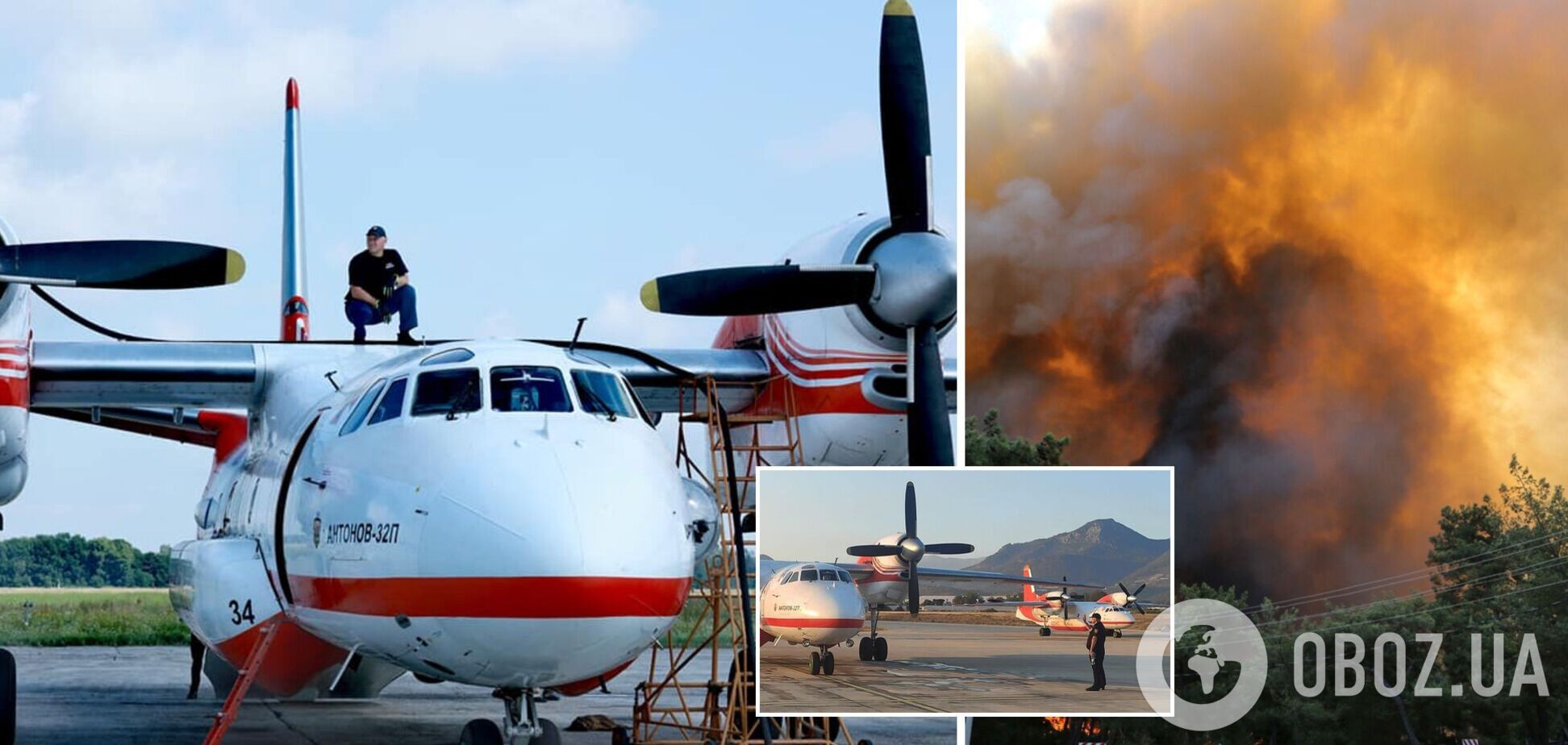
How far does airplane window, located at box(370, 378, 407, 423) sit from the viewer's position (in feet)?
27.8

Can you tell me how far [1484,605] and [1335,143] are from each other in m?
5.16

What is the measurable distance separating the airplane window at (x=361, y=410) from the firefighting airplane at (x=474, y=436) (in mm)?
34

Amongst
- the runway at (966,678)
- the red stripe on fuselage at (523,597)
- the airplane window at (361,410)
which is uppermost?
the airplane window at (361,410)

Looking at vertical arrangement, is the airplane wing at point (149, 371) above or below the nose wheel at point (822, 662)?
above

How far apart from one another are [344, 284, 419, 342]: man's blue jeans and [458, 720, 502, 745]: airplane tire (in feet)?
14.5

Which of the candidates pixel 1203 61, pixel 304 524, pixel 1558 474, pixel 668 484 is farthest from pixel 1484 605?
pixel 304 524

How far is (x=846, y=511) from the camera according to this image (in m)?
8.77

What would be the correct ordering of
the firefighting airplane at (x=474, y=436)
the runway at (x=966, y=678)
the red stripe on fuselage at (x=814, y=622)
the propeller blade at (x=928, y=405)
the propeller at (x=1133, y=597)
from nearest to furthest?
the firefighting airplane at (x=474, y=436)
the propeller at (x=1133, y=597)
the runway at (x=966, y=678)
the red stripe on fuselage at (x=814, y=622)
the propeller blade at (x=928, y=405)

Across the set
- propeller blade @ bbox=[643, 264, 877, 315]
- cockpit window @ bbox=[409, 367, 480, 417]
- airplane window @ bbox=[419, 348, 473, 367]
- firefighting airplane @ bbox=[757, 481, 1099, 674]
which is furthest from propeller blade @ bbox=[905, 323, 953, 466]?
cockpit window @ bbox=[409, 367, 480, 417]

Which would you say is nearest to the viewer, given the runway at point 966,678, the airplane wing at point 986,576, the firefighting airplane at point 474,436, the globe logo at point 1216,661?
the firefighting airplane at point 474,436

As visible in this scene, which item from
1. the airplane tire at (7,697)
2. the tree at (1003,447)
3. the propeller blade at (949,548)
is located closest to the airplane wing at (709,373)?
the tree at (1003,447)

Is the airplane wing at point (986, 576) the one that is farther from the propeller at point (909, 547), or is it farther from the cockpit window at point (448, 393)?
the cockpit window at point (448, 393)

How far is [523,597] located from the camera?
7.34 m

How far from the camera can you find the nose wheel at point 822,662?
31.1 ft
